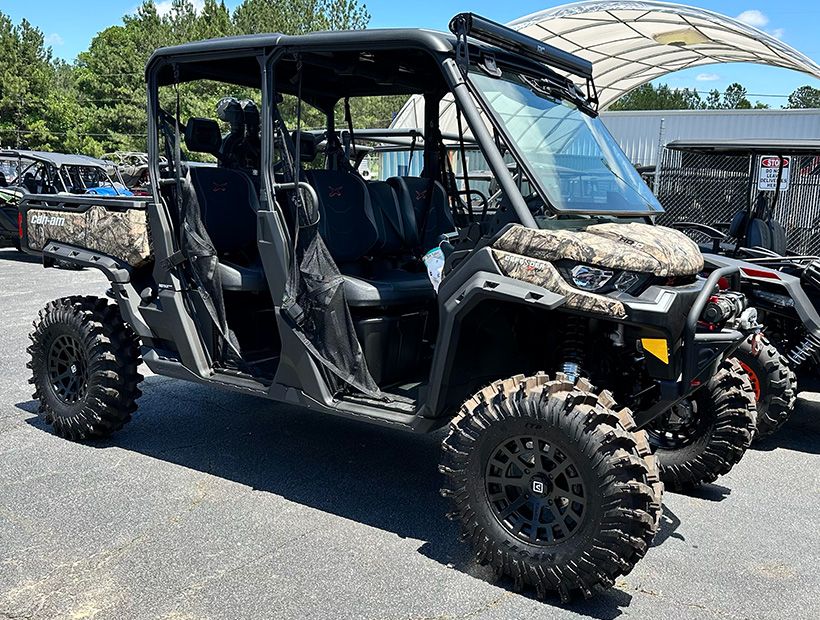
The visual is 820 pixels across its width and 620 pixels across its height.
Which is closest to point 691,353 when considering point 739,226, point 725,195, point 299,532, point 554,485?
point 554,485

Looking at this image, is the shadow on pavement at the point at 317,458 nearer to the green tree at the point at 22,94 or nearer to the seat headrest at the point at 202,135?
the seat headrest at the point at 202,135

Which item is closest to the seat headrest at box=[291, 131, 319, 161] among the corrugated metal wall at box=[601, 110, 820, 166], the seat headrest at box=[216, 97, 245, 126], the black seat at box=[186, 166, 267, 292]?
the black seat at box=[186, 166, 267, 292]

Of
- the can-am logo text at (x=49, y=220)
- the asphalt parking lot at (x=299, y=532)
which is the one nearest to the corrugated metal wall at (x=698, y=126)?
the asphalt parking lot at (x=299, y=532)

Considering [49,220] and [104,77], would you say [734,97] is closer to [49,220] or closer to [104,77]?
[104,77]

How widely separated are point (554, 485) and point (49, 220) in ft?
13.1

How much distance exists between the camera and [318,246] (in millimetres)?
4410

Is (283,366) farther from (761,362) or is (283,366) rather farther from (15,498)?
(761,362)

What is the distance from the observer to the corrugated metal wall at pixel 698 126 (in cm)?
1998

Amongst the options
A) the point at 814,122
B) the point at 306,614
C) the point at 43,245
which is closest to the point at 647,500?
the point at 306,614

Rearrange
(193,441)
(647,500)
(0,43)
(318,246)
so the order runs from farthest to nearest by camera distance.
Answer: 1. (0,43)
2. (193,441)
3. (318,246)
4. (647,500)

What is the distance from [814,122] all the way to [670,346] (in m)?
19.1

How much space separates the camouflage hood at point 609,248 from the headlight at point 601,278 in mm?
36

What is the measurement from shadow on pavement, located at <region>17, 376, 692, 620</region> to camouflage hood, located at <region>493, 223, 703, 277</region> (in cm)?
149

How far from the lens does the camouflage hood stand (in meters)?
3.50
